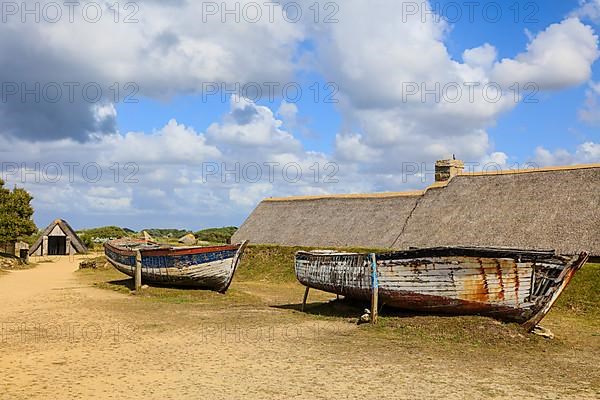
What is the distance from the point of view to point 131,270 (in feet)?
74.8

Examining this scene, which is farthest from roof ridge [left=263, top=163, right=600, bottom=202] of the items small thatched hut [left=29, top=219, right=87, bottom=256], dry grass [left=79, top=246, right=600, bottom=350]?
small thatched hut [left=29, top=219, right=87, bottom=256]

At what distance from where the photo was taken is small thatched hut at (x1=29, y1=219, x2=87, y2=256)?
46.9 m

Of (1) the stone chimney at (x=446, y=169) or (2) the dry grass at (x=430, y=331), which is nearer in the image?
(2) the dry grass at (x=430, y=331)

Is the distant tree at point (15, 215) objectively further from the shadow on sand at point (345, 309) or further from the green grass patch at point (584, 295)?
the green grass patch at point (584, 295)

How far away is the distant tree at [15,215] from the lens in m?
36.2

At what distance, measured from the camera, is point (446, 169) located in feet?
101

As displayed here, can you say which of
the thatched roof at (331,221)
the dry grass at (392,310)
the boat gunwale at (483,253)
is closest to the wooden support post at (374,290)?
the dry grass at (392,310)

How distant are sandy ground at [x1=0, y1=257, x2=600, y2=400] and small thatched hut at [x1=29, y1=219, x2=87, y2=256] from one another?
110 feet

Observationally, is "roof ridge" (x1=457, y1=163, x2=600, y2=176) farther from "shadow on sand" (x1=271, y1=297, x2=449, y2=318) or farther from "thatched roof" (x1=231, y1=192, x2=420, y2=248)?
"shadow on sand" (x1=271, y1=297, x2=449, y2=318)

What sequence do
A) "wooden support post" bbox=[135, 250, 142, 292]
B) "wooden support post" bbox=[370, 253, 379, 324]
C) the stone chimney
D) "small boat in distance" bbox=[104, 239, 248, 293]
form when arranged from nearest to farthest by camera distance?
"wooden support post" bbox=[370, 253, 379, 324] → "small boat in distance" bbox=[104, 239, 248, 293] → "wooden support post" bbox=[135, 250, 142, 292] → the stone chimney

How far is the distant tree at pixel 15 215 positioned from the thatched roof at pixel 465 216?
42.9ft

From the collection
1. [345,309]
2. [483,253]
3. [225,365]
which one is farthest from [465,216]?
[225,365]

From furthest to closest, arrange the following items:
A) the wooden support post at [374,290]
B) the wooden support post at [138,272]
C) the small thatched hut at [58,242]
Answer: the small thatched hut at [58,242]
the wooden support post at [138,272]
the wooden support post at [374,290]

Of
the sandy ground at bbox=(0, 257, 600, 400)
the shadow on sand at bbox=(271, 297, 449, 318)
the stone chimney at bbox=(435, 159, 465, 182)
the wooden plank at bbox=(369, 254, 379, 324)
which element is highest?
the stone chimney at bbox=(435, 159, 465, 182)
